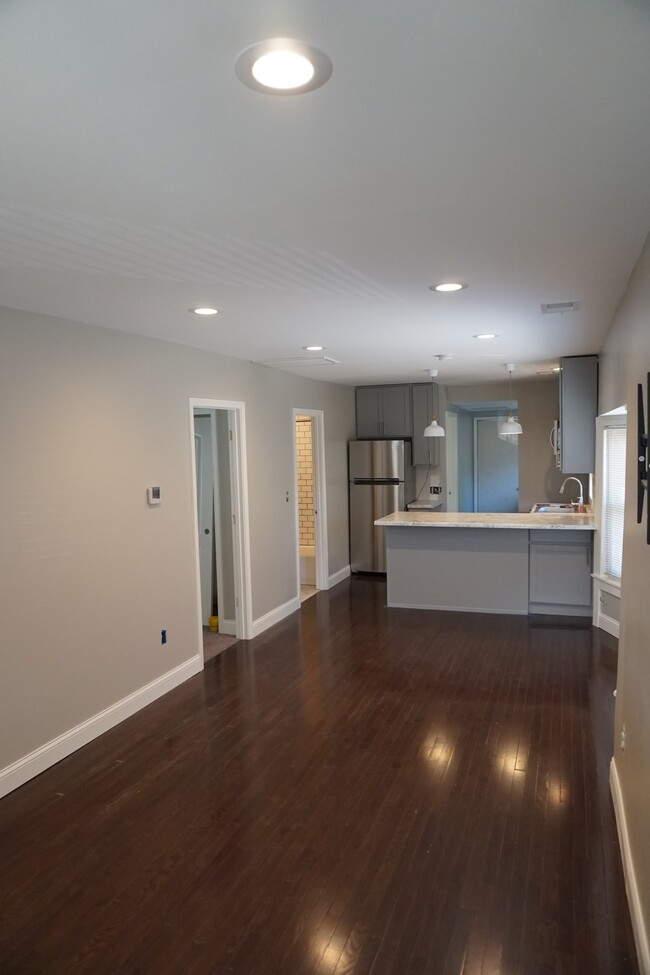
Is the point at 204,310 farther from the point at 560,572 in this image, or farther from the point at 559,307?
the point at 560,572

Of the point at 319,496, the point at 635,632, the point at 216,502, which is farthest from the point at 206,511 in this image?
the point at 635,632

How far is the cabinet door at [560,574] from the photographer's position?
591cm

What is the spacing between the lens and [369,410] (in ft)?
27.5

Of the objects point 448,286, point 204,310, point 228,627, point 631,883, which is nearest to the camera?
point 631,883

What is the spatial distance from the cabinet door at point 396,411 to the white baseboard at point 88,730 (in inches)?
177

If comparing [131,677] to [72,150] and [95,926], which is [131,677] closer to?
[95,926]

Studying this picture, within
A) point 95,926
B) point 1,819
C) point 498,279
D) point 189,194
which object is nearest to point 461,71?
point 189,194

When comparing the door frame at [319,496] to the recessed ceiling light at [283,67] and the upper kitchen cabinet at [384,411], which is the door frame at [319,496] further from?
the recessed ceiling light at [283,67]

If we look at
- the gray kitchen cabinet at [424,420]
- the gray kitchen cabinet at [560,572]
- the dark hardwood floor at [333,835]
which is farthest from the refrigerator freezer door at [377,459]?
the dark hardwood floor at [333,835]

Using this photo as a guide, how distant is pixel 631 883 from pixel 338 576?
562 cm

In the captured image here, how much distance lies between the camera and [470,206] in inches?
78.5

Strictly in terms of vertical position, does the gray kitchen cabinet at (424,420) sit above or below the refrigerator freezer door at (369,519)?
above

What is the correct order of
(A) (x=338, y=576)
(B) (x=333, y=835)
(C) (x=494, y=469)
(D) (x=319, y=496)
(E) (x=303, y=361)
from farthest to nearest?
(C) (x=494, y=469) < (A) (x=338, y=576) < (D) (x=319, y=496) < (E) (x=303, y=361) < (B) (x=333, y=835)

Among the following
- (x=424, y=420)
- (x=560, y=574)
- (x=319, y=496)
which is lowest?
(x=560, y=574)
